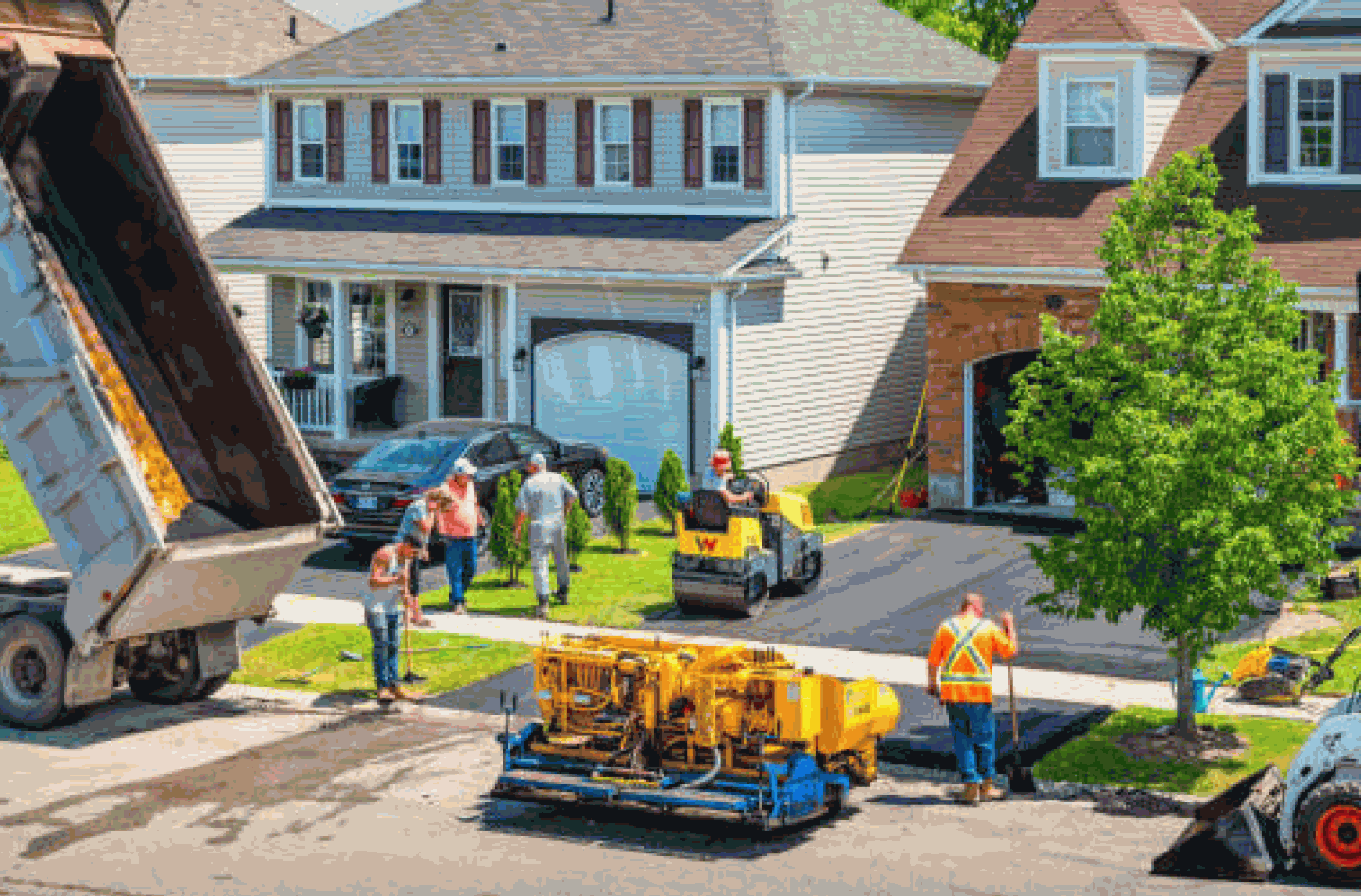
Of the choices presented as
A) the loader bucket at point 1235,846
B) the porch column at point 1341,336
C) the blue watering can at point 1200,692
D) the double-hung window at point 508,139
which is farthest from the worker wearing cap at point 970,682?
the double-hung window at point 508,139

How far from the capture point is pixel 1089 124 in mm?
31844

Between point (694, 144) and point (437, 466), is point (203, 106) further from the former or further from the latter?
point (437, 466)

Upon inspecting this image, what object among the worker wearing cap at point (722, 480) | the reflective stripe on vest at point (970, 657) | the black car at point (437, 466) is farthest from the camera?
the black car at point (437, 466)

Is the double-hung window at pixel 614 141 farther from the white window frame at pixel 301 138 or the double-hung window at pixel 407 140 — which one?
the white window frame at pixel 301 138

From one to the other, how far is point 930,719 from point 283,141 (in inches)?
848

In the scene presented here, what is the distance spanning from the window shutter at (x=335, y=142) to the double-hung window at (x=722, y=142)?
6.80 metres

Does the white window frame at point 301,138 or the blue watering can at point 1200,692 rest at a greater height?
the white window frame at point 301,138

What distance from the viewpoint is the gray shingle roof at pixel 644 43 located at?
115 ft

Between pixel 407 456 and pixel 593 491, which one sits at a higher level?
pixel 407 456

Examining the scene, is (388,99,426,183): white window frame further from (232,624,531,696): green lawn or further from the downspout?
(232,624,531,696): green lawn

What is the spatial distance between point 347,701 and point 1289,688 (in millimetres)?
8423

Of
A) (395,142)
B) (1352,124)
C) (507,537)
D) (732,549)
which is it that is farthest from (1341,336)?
(395,142)

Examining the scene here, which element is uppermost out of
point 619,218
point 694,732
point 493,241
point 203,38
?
point 203,38

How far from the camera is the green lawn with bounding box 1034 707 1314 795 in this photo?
1877cm
